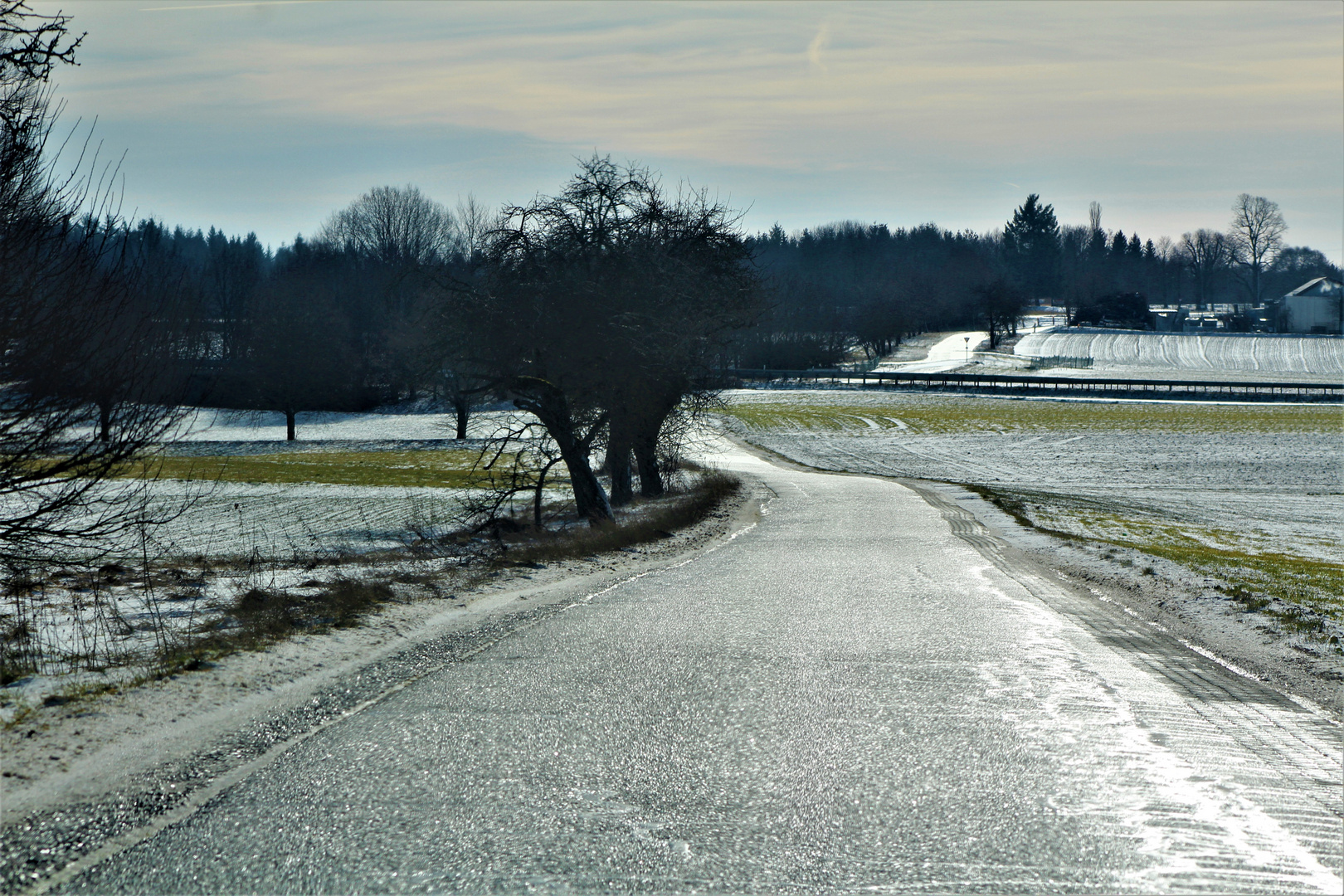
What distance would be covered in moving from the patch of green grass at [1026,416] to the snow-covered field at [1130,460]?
0.52ft

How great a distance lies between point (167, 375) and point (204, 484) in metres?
35.5

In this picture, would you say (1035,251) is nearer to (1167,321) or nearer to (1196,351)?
(1167,321)

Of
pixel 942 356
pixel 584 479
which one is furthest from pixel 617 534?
pixel 942 356

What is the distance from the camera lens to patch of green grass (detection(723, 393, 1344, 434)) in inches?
2544

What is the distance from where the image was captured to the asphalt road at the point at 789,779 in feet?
16.0

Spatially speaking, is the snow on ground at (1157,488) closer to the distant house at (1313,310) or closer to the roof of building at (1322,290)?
the distant house at (1313,310)

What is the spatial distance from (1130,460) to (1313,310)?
399ft

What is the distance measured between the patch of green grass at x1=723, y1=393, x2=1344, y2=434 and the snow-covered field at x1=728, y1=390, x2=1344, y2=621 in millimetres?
160

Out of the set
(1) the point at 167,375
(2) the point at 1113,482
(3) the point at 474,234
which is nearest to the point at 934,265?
(2) the point at 1113,482

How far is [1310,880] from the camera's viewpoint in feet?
15.5

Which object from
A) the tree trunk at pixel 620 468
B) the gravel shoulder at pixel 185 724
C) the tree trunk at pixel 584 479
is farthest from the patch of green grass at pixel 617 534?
the gravel shoulder at pixel 185 724

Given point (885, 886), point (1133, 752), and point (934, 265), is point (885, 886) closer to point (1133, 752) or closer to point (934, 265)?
point (1133, 752)

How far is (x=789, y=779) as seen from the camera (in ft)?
19.7

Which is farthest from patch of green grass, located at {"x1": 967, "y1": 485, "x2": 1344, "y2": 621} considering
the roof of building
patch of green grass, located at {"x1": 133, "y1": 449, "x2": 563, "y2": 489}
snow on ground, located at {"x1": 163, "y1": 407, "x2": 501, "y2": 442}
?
the roof of building
